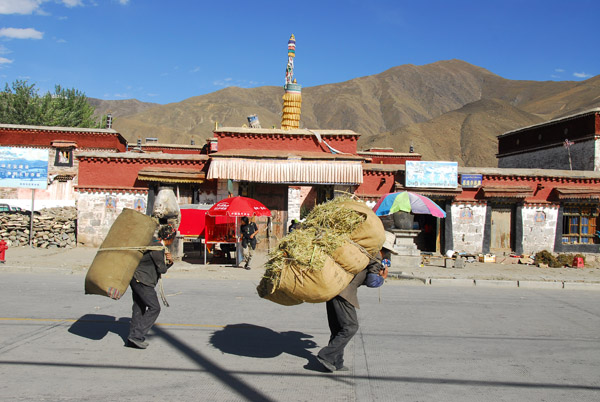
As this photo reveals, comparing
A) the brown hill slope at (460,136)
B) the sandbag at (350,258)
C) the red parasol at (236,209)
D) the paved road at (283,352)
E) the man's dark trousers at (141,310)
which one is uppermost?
the brown hill slope at (460,136)

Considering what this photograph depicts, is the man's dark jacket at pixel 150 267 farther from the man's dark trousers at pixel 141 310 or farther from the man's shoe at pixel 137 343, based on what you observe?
the man's shoe at pixel 137 343

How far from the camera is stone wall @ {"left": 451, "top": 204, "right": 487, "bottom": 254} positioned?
2191 cm

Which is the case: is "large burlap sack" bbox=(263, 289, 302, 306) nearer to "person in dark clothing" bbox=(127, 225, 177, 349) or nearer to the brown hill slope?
"person in dark clothing" bbox=(127, 225, 177, 349)

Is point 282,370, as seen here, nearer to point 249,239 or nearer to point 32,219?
A: point 249,239

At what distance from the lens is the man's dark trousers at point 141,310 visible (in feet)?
21.3

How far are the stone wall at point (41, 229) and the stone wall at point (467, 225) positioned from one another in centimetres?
1580

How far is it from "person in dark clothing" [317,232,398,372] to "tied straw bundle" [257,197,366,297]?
0.53m

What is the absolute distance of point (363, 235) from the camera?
5.78 metres

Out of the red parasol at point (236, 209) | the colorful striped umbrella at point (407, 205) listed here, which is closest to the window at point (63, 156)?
the red parasol at point (236, 209)

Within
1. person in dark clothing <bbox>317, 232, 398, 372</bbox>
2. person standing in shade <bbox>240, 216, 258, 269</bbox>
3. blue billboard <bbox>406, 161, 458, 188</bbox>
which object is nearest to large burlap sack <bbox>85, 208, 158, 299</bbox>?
person in dark clothing <bbox>317, 232, 398, 372</bbox>

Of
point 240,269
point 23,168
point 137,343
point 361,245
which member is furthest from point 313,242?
point 23,168

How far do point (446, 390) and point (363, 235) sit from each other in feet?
6.05

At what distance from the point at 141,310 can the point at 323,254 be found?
8.77ft

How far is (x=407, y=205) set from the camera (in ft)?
53.2
